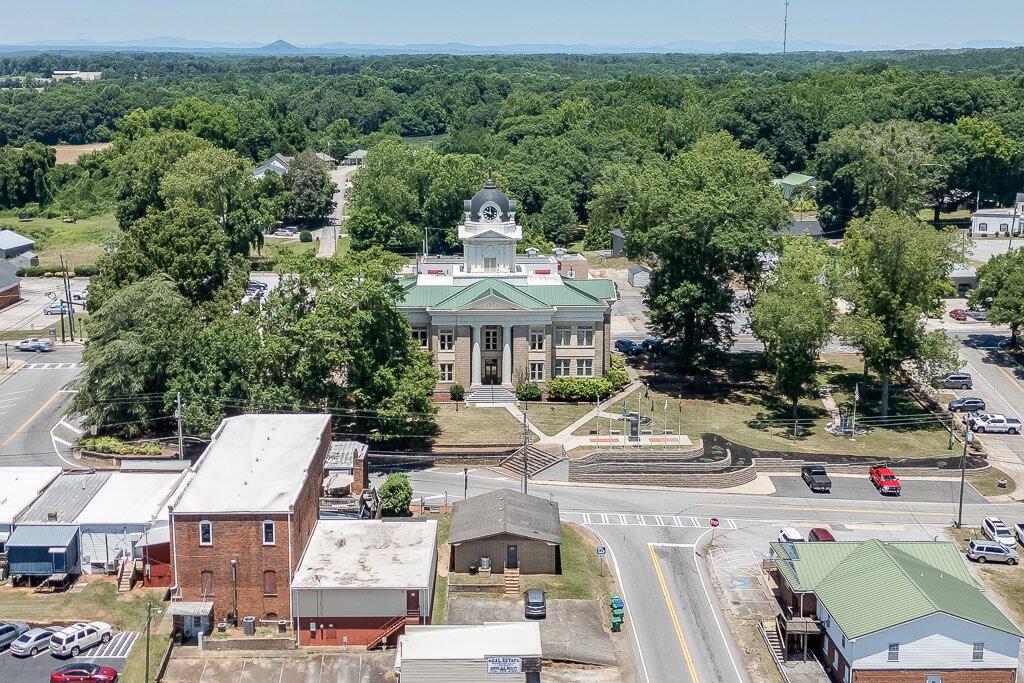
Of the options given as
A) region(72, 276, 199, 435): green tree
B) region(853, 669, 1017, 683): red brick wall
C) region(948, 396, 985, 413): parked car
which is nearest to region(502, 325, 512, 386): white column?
region(72, 276, 199, 435): green tree

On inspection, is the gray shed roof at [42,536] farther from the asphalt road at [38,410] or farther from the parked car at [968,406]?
the parked car at [968,406]

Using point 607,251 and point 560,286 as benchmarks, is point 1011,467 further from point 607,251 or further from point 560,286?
point 607,251

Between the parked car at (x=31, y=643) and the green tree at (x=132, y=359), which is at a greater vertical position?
the green tree at (x=132, y=359)

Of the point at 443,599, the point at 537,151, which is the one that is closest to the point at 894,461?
the point at 443,599

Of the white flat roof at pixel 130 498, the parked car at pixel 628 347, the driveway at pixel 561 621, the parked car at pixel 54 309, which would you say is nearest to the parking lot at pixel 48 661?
the white flat roof at pixel 130 498

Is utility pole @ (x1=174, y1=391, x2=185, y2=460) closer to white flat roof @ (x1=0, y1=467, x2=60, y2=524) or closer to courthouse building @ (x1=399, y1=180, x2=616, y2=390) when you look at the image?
white flat roof @ (x1=0, y1=467, x2=60, y2=524)

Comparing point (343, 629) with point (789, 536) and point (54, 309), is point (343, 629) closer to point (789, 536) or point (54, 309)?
point (789, 536)
